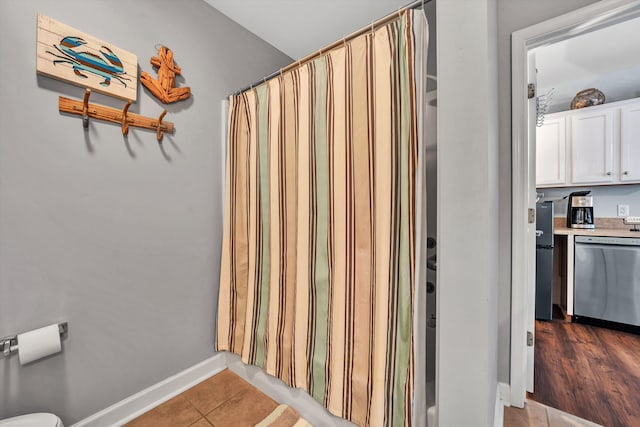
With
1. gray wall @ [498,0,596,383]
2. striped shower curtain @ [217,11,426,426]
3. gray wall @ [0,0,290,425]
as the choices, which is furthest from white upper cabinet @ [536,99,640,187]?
gray wall @ [0,0,290,425]

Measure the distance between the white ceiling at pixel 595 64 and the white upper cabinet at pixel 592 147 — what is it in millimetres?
346

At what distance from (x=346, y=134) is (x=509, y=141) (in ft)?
3.31

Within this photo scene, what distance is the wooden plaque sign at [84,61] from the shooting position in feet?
3.73

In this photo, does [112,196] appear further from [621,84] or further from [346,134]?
[621,84]

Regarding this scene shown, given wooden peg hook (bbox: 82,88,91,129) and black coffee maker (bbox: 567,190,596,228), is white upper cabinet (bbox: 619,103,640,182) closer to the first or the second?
black coffee maker (bbox: 567,190,596,228)

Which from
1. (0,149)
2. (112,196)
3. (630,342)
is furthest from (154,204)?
(630,342)

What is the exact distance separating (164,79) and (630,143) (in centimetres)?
409

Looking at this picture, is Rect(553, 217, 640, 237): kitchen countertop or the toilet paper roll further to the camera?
Rect(553, 217, 640, 237): kitchen countertop

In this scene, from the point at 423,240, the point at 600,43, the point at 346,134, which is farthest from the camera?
the point at 600,43

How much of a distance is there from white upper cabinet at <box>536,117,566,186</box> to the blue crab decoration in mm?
3950

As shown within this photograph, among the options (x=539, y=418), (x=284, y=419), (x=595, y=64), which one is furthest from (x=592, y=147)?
(x=284, y=419)

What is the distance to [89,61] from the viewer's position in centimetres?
125

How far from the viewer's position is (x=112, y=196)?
4.43ft

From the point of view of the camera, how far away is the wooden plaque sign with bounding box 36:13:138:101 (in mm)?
1137
